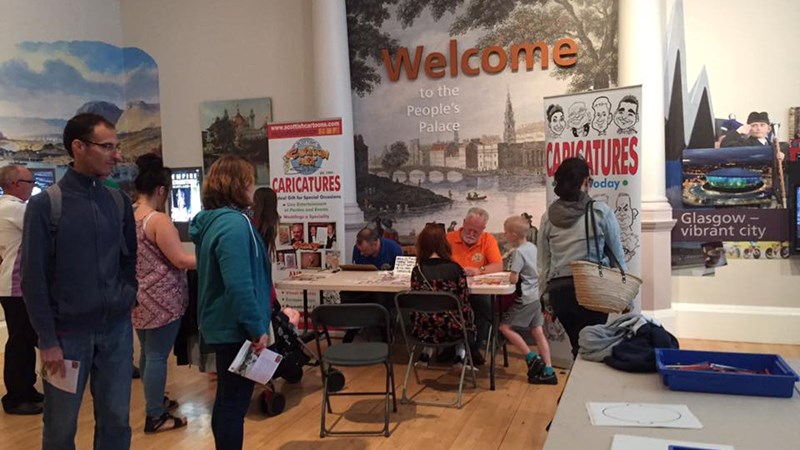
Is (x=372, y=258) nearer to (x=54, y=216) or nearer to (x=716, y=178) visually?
(x=716, y=178)

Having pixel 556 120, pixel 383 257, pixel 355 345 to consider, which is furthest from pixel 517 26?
pixel 355 345

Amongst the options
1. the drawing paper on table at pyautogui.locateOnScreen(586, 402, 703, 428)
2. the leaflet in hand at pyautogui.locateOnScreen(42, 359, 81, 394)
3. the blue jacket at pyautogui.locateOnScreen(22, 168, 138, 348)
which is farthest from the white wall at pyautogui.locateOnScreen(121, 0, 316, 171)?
the drawing paper on table at pyautogui.locateOnScreen(586, 402, 703, 428)

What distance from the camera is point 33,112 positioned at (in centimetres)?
635

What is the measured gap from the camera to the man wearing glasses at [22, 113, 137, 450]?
2053mm

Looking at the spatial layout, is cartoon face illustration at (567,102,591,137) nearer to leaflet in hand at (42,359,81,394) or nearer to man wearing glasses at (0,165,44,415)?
leaflet in hand at (42,359,81,394)

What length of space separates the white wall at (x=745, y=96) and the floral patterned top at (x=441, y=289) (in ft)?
8.80

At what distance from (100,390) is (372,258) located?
3338mm

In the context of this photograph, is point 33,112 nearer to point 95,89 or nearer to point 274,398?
point 95,89

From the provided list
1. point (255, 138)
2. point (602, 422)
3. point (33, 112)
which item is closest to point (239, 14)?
point (255, 138)

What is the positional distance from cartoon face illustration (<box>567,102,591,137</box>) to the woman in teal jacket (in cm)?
287

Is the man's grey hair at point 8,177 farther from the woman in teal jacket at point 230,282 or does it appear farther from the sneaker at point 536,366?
the sneaker at point 536,366

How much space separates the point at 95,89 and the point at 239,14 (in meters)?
1.94

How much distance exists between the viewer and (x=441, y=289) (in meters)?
3.92

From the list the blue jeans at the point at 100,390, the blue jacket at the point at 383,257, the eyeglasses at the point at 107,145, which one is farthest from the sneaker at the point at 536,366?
the eyeglasses at the point at 107,145
